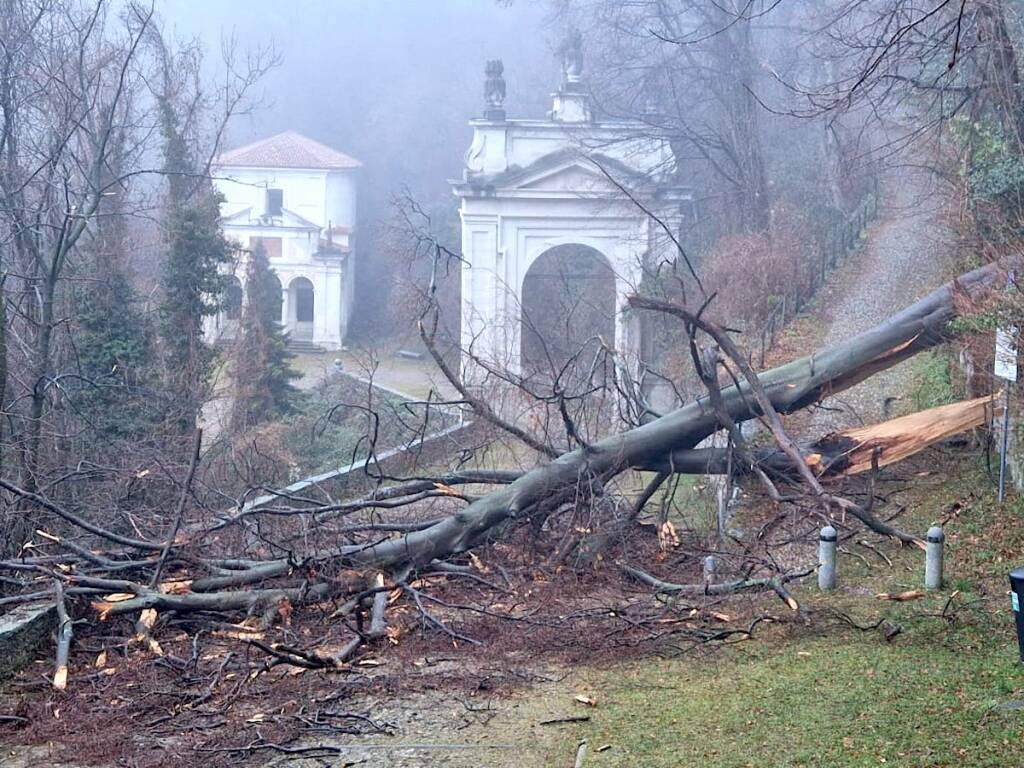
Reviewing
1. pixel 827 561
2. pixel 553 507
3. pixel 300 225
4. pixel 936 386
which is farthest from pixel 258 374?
pixel 300 225

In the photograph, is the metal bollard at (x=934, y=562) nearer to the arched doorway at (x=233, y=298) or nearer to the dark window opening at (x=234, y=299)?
the arched doorway at (x=233, y=298)

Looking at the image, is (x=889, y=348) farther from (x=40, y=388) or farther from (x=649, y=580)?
(x=40, y=388)

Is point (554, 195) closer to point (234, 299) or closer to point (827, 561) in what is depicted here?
point (234, 299)

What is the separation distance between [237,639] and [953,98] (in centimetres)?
1206

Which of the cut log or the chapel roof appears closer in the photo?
the cut log

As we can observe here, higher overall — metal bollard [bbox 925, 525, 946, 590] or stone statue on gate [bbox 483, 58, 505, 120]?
stone statue on gate [bbox 483, 58, 505, 120]

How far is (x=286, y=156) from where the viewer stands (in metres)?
48.9

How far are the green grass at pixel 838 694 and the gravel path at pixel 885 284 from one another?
708cm

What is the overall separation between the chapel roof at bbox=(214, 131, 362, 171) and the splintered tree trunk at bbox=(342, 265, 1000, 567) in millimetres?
37955

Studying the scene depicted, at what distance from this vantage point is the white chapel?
45.2m

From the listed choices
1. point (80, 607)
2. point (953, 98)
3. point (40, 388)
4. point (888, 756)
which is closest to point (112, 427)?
point (40, 388)

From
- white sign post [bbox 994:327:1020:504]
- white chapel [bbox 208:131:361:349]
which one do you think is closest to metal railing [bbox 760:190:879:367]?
white sign post [bbox 994:327:1020:504]

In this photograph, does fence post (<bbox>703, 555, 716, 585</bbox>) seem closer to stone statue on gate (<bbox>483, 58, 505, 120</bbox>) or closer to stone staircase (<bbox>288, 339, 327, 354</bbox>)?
stone statue on gate (<bbox>483, 58, 505, 120</bbox>)

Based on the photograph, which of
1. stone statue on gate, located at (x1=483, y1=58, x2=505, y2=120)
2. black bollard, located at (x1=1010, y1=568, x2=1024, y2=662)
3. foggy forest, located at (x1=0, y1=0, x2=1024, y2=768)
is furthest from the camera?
stone statue on gate, located at (x1=483, y1=58, x2=505, y2=120)
